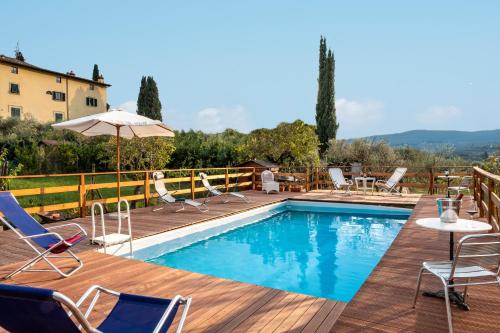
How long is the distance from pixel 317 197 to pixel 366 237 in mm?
3694

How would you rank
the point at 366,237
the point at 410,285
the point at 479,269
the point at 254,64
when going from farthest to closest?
the point at 254,64 → the point at 366,237 → the point at 410,285 → the point at 479,269

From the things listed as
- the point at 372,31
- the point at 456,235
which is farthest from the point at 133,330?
the point at 372,31

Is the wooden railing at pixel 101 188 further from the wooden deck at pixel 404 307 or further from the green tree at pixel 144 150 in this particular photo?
the wooden deck at pixel 404 307

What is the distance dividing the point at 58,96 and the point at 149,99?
25.1ft

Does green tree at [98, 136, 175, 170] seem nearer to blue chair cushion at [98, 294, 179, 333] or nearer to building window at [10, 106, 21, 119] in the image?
blue chair cushion at [98, 294, 179, 333]

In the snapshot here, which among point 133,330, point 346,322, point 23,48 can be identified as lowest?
→ point 346,322

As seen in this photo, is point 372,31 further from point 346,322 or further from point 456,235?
point 346,322

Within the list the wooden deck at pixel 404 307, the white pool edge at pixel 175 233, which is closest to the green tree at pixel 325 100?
the white pool edge at pixel 175 233

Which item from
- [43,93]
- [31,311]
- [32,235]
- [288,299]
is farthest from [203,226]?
[43,93]

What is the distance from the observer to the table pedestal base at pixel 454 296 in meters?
3.03

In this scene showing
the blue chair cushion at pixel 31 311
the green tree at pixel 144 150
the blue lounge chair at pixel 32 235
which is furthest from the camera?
the green tree at pixel 144 150

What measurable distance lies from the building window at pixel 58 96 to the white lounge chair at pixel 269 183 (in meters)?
26.7

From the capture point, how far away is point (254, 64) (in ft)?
56.9

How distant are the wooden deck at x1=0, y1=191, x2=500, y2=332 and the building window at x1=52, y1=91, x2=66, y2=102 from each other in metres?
30.9
